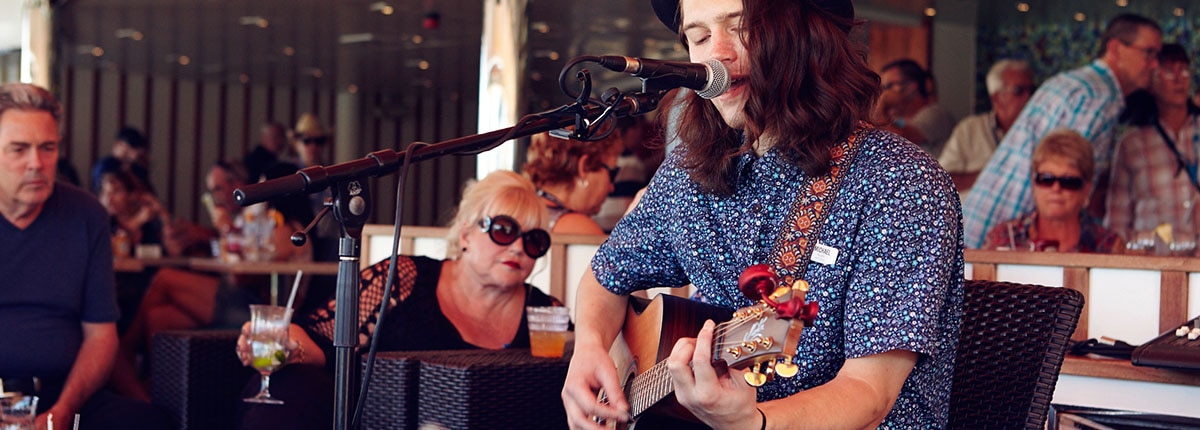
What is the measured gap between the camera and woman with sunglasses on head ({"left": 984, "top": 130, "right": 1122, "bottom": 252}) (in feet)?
13.8

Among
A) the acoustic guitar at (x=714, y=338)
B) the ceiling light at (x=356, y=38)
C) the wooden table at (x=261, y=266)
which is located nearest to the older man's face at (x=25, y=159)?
the acoustic guitar at (x=714, y=338)

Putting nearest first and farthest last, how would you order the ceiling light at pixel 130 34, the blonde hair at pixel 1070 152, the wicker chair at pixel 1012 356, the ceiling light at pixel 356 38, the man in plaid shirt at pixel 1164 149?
the wicker chair at pixel 1012 356 < the blonde hair at pixel 1070 152 < the man in plaid shirt at pixel 1164 149 < the ceiling light at pixel 356 38 < the ceiling light at pixel 130 34

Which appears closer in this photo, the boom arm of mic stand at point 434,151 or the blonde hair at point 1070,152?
the boom arm of mic stand at point 434,151

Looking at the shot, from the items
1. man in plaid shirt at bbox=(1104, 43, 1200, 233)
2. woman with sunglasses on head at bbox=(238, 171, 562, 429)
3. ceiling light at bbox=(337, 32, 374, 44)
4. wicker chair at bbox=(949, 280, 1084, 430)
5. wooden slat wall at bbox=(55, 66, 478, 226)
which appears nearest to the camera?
wicker chair at bbox=(949, 280, 1084, 430)

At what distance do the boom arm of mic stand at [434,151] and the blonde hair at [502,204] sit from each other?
60.4 inches

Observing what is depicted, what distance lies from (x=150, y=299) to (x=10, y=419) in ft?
14.2

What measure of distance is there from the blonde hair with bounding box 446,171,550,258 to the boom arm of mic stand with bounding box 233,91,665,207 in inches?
60.4

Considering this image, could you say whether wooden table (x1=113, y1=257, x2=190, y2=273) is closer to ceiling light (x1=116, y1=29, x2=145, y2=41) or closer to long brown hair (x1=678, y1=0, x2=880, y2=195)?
long brown hair (x1=678, y1=0, x2=880, y2=195)

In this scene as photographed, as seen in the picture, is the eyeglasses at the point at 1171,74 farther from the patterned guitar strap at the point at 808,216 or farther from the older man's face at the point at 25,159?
the older man's face at the point at 25,159

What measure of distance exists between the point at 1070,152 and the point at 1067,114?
652 millimetres

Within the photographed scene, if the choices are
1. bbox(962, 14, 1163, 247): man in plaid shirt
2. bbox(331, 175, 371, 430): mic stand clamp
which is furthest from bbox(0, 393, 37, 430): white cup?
bbox(962, 14, 1163, 247): man in plaid shirt

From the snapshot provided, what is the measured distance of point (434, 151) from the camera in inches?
68.2

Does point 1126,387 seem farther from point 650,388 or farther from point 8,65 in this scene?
point 8,65

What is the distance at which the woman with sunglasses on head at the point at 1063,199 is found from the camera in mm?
4199
